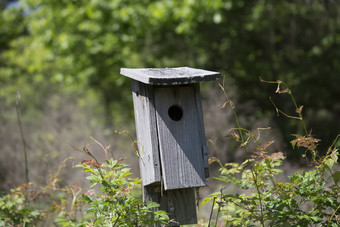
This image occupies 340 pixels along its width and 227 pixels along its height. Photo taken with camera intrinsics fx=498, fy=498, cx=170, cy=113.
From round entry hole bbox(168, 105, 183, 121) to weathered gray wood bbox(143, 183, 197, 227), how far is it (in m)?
0.43

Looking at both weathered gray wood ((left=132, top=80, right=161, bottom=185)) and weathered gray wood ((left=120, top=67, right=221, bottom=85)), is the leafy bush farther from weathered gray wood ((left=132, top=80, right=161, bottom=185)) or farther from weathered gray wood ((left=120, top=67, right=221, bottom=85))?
weathered gray wood ((left=120, top=67, right=221, bottom=85))

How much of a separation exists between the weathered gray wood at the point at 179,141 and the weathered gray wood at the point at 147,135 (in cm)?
3

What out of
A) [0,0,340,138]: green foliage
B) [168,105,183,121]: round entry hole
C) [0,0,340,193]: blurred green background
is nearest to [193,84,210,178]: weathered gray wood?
[168,105,183,121]: round entry hole

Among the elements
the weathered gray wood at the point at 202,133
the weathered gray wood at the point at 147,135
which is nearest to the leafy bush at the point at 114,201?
the weathered gray wood at the point at 147,135

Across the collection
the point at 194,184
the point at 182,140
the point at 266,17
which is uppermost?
the point at 266,17

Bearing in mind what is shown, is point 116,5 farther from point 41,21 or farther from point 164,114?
point 164,114

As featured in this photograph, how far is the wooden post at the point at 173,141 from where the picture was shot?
289 centimetres

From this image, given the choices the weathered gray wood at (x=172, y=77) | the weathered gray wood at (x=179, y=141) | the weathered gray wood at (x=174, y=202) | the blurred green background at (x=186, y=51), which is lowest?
the weathered gray wood at (x=174, y=202)

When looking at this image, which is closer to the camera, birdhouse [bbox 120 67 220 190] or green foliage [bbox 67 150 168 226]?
green foliage [bbox 67 150 168 226]

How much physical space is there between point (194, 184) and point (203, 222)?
344 mm

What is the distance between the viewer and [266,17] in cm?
1032

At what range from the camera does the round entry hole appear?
305 cm

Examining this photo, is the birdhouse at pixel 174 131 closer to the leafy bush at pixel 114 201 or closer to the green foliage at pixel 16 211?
the leafy bush at pixel 114 201

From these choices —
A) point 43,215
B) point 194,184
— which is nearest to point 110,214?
point 194,184
